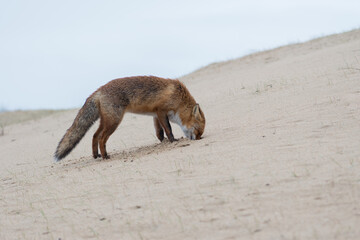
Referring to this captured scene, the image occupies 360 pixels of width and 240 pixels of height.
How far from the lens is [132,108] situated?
8508mm

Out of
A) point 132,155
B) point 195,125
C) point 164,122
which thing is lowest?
point 132,155

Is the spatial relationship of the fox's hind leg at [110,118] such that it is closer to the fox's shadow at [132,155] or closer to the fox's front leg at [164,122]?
the fox's shadow at [132,155]

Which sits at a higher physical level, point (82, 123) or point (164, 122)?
point (82, 123)

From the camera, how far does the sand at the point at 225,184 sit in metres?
4.25

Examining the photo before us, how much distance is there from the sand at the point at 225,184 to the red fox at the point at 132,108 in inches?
14.8

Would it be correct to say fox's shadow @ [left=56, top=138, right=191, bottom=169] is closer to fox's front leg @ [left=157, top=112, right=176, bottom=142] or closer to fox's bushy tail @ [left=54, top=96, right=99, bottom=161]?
fox's front leg @ [left=157, top=112, right=176, bottom=142]

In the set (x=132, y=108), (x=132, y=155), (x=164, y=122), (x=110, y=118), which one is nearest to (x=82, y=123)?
(x=110, y=118)

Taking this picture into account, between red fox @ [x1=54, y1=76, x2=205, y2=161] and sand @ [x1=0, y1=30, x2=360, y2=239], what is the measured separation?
377mm

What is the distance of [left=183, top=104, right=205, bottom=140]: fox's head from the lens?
8.68 meters

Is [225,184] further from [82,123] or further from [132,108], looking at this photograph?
[82,123]

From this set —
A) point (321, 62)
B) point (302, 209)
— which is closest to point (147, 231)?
point (302, 209)

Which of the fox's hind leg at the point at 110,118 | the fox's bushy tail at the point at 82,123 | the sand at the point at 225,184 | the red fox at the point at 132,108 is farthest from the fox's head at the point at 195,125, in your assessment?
the fox's bushy tail at the point at 82,123

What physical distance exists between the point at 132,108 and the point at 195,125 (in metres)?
1.25

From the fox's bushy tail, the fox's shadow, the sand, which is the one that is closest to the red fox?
the fox's bushy tail
